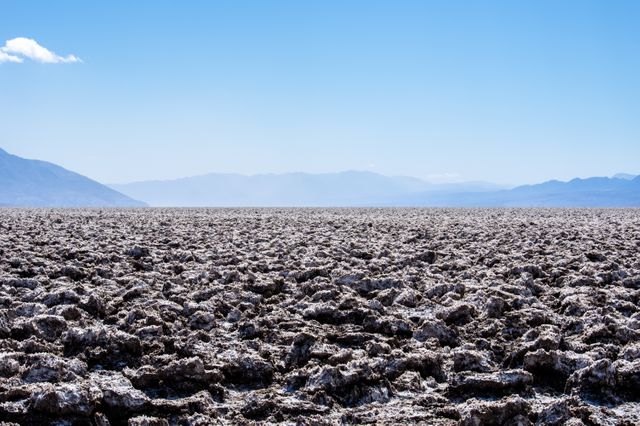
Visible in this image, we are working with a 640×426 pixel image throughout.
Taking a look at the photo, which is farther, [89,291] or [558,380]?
[89,291]

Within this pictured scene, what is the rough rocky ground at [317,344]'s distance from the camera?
9.61 ft

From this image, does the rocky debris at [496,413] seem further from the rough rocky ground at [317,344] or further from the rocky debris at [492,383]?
the rocky debris at [492,383]

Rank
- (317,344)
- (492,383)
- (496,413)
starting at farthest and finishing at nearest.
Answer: (317,344), (492,383), (496,413)

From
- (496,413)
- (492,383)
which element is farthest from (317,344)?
(496,413)

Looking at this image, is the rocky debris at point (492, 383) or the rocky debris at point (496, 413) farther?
the rocky debris at point (492, 383)

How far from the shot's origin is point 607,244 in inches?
416

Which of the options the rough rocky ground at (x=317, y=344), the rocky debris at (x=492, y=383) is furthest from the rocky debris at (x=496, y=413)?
the rocky debris at (x=492, y=383)

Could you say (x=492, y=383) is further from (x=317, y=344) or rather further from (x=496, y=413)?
(x=317, y=344)

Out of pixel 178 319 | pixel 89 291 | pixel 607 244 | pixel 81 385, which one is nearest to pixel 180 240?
pixel 89 291

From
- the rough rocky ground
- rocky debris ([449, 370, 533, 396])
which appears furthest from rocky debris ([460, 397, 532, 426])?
rocky debris ([449, 370, 533, 396])

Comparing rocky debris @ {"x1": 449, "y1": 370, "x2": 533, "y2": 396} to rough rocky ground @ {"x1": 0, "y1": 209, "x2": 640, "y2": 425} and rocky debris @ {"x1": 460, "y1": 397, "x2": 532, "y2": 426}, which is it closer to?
rough rocky ground @ {"x1": 0, "y1": 209, "x2": 640, "y2": 425}

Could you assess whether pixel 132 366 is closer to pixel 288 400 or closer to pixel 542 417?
pixel 288 400

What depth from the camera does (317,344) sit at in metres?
3.91

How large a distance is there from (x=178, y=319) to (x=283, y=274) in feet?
7.81
